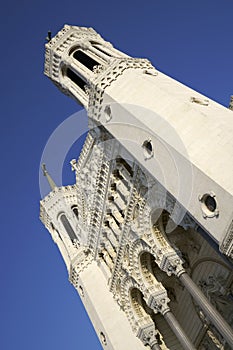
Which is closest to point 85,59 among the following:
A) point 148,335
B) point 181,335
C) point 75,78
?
point 75,78

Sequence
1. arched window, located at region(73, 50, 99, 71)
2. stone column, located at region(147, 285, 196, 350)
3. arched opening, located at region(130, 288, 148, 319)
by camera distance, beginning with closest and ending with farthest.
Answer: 1. stone column, located at region(147, 285, 196, 350)
2. arched opening, located at region(130, 288, 148, 319)
3. arched window, located at region(73, 50, 99, 71)

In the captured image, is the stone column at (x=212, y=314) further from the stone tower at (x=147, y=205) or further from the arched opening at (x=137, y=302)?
the arched opening at (x=137, y=302)

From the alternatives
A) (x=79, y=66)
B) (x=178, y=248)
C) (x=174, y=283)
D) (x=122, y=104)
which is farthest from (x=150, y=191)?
(x=79, y=66)

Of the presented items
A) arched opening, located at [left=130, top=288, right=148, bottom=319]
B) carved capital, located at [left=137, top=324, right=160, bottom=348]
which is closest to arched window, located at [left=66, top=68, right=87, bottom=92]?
arched opening, located at [left=130, top=288, right=148, bottom=319]

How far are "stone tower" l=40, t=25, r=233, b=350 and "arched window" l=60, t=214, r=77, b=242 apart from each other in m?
0.66

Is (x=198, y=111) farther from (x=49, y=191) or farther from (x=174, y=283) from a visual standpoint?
(x=49, y=191)

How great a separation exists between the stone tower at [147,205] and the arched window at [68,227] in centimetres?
66

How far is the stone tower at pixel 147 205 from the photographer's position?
12547 mm

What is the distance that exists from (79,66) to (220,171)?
43.8ft

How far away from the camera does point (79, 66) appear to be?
73.6 feet

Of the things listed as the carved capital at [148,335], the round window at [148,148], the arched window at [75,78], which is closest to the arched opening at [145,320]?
the carved capital at [148,335]

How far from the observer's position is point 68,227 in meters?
26.6

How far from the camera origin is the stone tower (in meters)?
12.5

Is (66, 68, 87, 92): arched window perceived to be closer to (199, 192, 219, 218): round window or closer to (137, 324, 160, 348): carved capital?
(137, 324, 160, 348): carved capital
